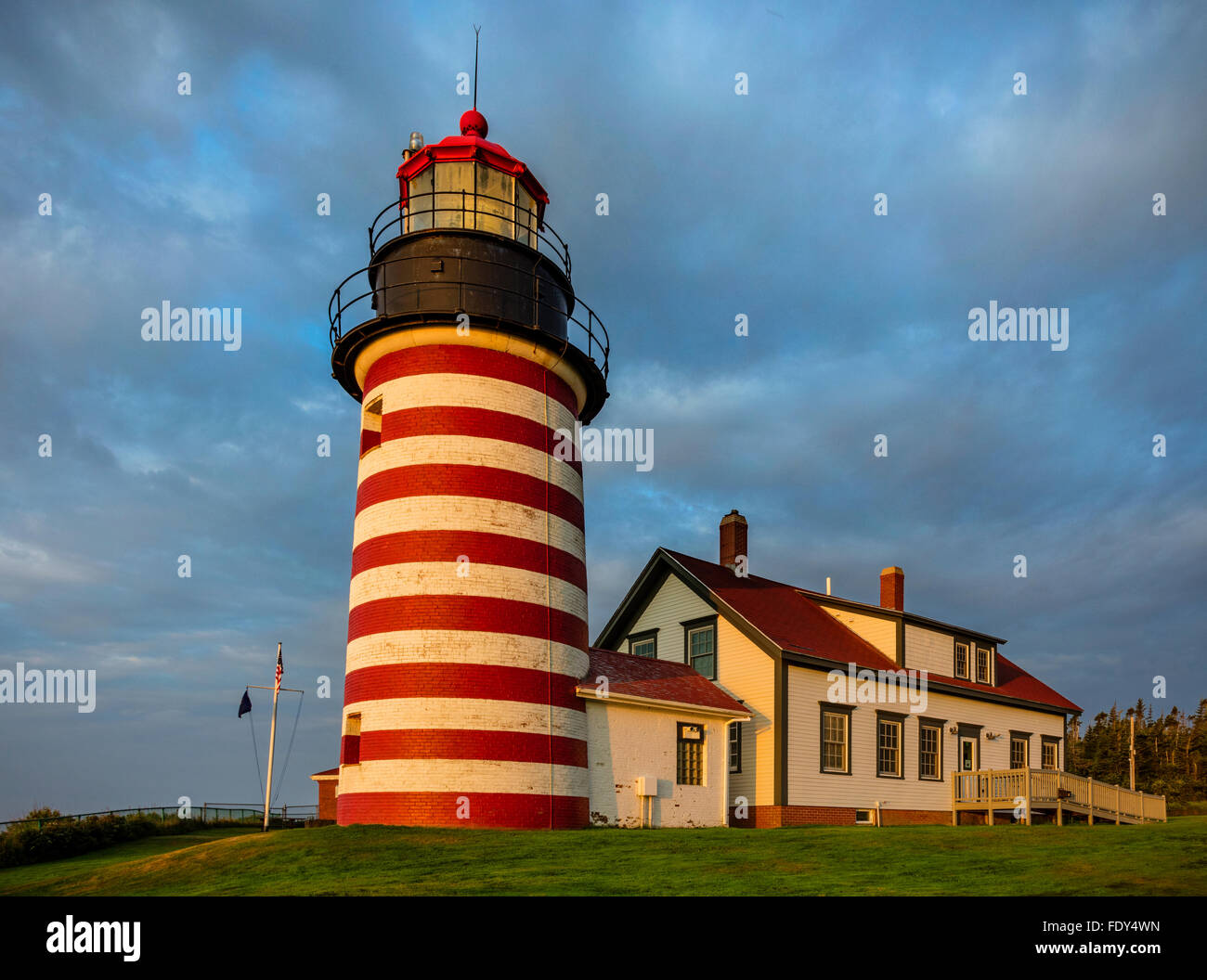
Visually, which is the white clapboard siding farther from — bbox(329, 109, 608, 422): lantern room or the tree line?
the tree line

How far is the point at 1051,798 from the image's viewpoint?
25344mm

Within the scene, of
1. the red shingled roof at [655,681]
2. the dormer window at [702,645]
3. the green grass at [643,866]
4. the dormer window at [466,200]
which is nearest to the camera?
the green grass at [643,866]

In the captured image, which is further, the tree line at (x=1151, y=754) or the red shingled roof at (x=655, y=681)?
the tree line at (x=1151, y=754)

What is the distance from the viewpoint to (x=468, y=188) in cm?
2105

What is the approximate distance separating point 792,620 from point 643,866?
15425 millimetres

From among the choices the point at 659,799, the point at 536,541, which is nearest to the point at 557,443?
the point at 536,541

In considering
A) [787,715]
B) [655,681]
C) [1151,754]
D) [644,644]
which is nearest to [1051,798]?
[787,715]

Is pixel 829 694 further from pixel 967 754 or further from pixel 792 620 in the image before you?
pixel 967 754

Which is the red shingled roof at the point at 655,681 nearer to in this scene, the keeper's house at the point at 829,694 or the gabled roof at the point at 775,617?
the keeper's house at the point at 829,694

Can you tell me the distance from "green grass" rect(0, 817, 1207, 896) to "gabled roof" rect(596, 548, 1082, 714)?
819 cm

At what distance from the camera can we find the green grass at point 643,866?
1209cm

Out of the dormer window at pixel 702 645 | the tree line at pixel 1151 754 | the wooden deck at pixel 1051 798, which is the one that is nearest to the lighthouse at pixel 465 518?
the dormer window at pixel 702 645

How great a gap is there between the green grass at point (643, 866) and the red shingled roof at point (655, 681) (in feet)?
12.4
